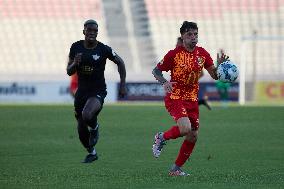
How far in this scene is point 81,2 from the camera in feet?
152

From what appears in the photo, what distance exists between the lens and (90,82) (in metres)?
12.7

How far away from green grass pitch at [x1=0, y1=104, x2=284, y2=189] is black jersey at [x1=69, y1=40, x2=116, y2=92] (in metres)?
1.17

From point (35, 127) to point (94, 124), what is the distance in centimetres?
805

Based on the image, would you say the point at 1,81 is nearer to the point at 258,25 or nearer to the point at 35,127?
the point at 258,25

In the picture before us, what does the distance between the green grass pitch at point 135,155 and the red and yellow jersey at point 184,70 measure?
1075 millimetres

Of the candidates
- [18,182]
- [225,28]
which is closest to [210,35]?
[225,28]

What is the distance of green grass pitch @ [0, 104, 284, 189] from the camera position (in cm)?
1006

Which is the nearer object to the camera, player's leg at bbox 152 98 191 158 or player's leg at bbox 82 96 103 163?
player's leg at bbox 152 98 191 158

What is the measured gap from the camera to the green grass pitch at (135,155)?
33.0 ft

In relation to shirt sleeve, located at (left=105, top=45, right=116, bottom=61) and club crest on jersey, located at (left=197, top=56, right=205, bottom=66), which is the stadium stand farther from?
club crest on jersey, located at (left=197, top=56, right=205, bottom=66)

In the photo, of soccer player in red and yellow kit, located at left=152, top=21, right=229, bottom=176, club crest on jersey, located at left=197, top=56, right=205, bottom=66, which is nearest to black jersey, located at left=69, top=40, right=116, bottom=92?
soccer player in red and yellow kit, located at left=152, top=21, right=229, bottom=176

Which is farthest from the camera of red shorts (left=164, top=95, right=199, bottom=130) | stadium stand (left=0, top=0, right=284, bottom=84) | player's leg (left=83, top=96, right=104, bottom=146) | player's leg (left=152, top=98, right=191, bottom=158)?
stadium stand (left=0, top=0, right=284, bottom=84)

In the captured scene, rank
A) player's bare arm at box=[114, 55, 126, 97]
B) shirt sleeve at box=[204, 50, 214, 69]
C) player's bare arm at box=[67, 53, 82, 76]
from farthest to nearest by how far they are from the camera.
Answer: player's bare arm at box=[114, 55, 126, 97]
player's bare arm at box=[67, 53, 82, 76]
shirt sleeve at box=[204, 50, 214, 69]

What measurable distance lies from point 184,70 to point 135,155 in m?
3.33
